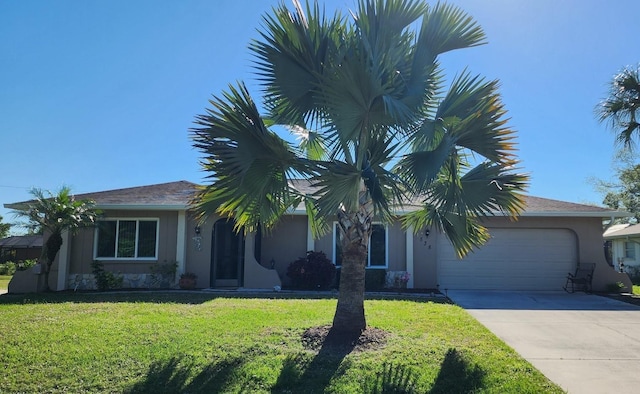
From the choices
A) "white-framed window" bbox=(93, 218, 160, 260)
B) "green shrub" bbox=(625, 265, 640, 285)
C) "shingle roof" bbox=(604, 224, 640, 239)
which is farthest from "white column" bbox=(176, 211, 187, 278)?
"shingle roof" bbox=(604, 224, 640, 239)

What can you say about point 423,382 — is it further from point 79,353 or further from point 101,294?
point 101,294

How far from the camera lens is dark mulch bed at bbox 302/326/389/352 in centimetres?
652

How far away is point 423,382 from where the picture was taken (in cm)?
519

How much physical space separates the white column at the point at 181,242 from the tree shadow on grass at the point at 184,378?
872cm

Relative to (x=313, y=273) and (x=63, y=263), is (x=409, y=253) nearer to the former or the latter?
(x=313, y=273)

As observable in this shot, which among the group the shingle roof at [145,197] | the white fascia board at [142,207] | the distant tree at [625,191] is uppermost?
the distant tree at [625,191]

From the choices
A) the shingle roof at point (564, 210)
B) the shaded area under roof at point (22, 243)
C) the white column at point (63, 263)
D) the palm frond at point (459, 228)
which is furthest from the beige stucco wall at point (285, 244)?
the shaded area under roof at point (22, 243)

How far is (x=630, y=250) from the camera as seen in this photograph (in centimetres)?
2473

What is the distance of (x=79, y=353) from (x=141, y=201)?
8.80 metres

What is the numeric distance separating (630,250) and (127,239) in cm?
2529

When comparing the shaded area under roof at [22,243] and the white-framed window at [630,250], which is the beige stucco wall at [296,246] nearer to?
the white-framed window at [630,250]

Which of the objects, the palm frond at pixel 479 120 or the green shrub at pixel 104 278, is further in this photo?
the green shrub at pixel 104 278

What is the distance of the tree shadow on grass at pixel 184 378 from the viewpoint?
5.00m

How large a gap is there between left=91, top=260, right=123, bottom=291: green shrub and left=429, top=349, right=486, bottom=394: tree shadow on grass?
36.6 ft
